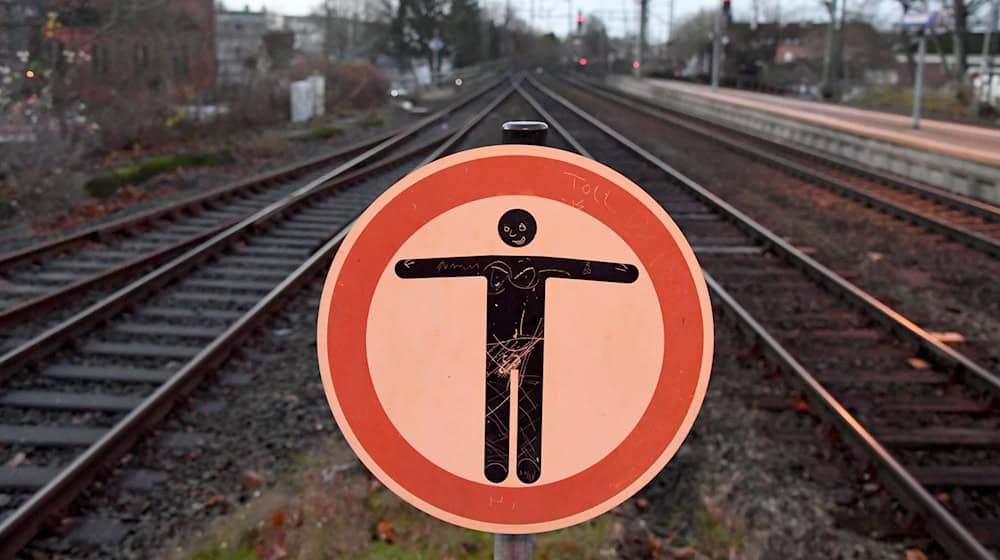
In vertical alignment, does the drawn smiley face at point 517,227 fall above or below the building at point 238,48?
below

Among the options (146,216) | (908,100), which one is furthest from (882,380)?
(908,100)

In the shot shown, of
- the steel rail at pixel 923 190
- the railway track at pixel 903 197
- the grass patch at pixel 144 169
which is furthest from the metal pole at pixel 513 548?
the grass patch at pixel 144 169

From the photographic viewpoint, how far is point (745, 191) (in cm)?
1331

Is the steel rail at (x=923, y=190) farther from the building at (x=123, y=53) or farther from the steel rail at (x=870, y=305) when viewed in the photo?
the building at (x=123, y=53)

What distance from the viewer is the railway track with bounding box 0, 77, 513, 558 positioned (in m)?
4.30

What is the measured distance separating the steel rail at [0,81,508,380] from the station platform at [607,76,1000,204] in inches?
368

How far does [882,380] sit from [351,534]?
354 centimetres

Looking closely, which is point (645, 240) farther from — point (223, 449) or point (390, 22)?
point (390, 22)

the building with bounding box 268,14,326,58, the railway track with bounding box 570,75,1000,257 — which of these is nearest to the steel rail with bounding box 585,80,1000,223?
the railway track with bounding box 570,75,1000,257

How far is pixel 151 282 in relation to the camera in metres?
7.44

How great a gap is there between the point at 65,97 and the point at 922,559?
1580 centimetres

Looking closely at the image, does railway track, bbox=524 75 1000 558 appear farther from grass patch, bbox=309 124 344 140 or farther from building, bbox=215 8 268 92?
building, bbox=215 8 268 92

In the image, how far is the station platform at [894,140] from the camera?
13.3 m

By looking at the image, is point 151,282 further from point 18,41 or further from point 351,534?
point 18,41
